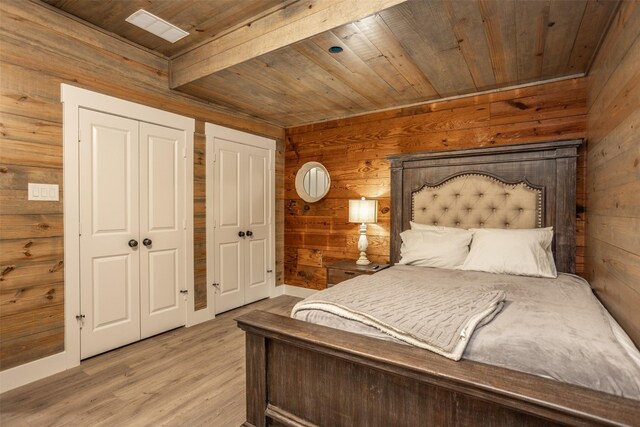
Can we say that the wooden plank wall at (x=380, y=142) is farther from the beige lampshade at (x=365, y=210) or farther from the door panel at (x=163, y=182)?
the door panel at (x=163, y=182)

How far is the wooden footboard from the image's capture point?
95cm

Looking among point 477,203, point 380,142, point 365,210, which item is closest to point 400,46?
point 380,142

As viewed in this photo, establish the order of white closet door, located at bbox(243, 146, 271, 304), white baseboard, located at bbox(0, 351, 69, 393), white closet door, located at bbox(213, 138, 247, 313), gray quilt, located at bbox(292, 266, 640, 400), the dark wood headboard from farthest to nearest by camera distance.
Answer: white closet door, located at bbox(243, 146, 271, 304)
white closet door, located at bbox(213, 138, 247, 313)
the dark wood headboard
white baseboard, located at bbox(0, 351, 69, 393)
gray quilt, located at bbox(292, 266, 640, 400)

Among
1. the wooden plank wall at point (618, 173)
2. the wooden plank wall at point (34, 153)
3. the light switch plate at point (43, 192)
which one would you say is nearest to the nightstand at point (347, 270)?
the wooden plank wall at point (618, 173)

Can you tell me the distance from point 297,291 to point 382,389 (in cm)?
312

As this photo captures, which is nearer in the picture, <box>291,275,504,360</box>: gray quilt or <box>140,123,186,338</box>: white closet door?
<box>291,275,504,360</box>: gray quilt

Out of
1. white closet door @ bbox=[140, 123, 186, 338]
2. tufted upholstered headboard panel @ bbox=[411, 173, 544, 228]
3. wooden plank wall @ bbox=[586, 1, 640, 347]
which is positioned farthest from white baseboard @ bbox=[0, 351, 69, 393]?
wooden plank wall @ bbox=[586, 1, 640, 347]

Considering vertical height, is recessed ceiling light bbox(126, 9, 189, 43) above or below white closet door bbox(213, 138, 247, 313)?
above

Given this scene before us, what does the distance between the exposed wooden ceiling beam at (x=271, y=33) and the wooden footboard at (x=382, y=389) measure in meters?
1.74

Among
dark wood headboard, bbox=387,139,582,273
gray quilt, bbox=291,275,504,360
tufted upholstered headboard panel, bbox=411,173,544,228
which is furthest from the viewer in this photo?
tufted upholstered headboard panel, bbox=411,173,544,228

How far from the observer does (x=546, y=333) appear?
1265 millimetres

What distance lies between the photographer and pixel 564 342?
1.19 metres

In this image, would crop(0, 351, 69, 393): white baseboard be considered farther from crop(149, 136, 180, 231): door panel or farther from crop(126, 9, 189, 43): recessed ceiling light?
crop(126, 9, 189, 43): recessed ceiling light

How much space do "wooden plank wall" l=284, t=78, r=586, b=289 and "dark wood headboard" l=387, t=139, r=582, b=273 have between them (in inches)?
5.8
